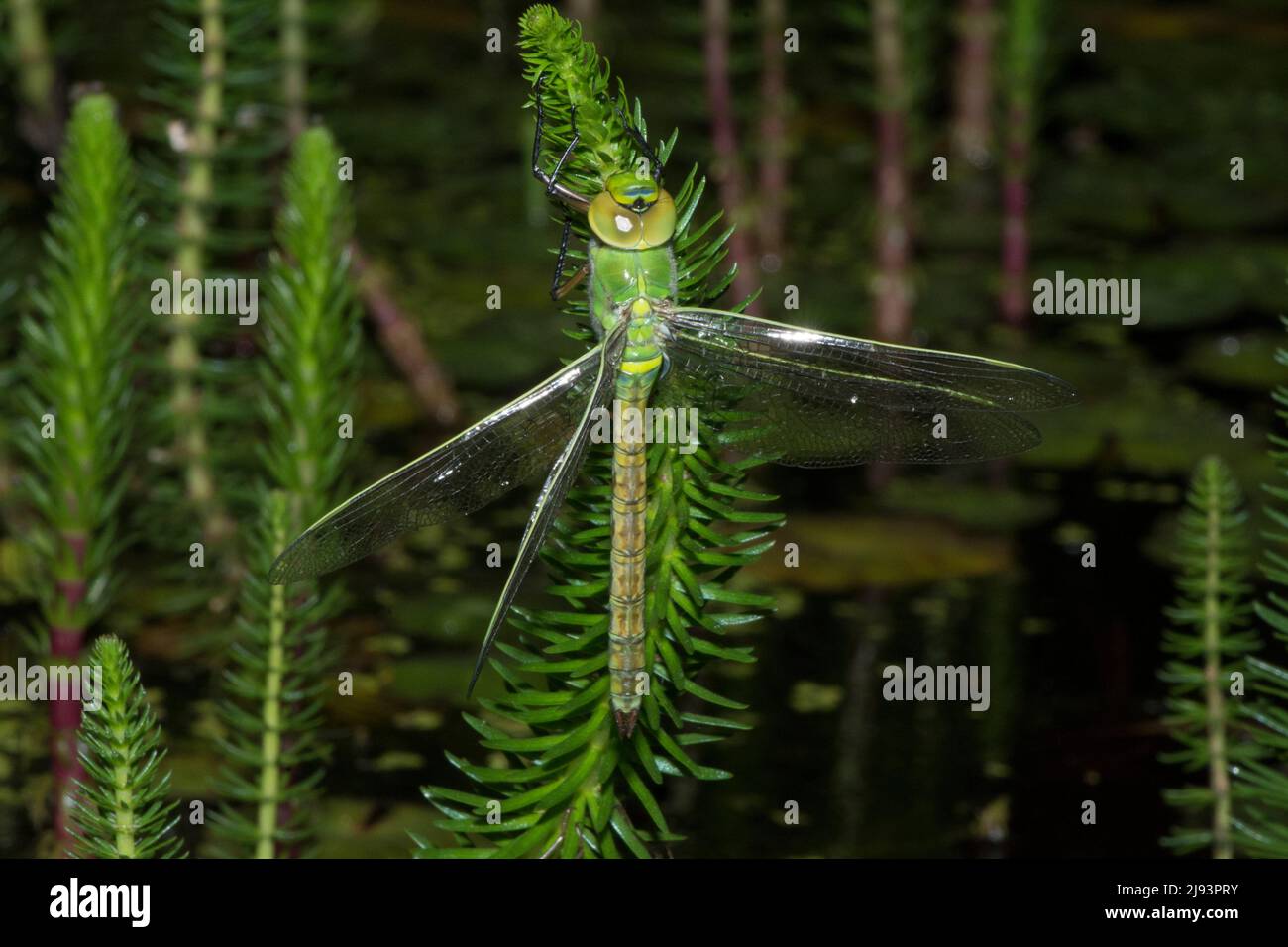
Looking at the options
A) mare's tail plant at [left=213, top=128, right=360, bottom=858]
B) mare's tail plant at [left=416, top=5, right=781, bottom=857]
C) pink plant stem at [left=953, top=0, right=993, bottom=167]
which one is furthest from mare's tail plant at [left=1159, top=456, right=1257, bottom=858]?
pink plant stem at [left=953, top=0, right=993, bottom=167]

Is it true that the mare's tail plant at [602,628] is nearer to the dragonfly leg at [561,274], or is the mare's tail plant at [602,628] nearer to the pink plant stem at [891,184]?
the dragonfly leg at [561,274]

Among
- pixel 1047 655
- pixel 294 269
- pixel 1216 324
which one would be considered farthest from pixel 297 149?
pixel 1216 324

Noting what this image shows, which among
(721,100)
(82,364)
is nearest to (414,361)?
(721,100)

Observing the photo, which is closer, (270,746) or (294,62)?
(270,746)

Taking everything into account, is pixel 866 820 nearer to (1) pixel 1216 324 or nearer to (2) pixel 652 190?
(2) pixel 652 190

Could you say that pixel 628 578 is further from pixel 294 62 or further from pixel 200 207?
pixel 294 62

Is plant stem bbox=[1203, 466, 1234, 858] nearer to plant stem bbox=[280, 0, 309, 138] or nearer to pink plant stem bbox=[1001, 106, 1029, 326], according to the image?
plant stem bbox=[280, 0, 309, 138]
